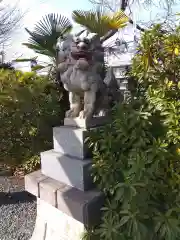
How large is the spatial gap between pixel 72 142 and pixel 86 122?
0.19m

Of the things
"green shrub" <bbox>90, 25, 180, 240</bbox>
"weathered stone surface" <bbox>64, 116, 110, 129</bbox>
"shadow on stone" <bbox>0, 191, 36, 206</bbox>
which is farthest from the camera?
"shadow on stone" <bbox>0, 191, 36, 206</bbox>

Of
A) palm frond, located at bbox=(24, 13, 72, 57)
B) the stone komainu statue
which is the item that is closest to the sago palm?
palm frond, located at bbox=(24, 13, 72, 57)

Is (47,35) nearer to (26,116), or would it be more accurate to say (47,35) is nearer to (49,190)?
(26,116)

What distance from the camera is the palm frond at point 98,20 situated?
2.87 metres

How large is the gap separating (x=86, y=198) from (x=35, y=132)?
6.71 ft

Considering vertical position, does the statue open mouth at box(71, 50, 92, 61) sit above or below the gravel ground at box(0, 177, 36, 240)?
above

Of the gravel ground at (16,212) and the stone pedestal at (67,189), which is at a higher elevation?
the stone pedestal at (67,189)

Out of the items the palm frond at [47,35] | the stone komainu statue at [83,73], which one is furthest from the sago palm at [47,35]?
the stone komainu statue at [83,73]

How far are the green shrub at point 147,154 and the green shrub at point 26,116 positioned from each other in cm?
184

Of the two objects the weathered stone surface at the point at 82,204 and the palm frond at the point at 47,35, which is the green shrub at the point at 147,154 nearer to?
the weathered stone surface at the point at 82,204

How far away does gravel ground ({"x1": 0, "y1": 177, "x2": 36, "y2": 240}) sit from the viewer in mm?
2094

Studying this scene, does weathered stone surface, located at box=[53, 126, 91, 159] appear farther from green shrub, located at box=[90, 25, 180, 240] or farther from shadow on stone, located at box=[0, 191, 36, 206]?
shadow on stone, located at box=[0, 191, 36, 206]

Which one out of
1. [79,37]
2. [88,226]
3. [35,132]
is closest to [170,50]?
[79,37]

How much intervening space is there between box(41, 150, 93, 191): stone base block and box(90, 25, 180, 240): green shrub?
0.12 m
